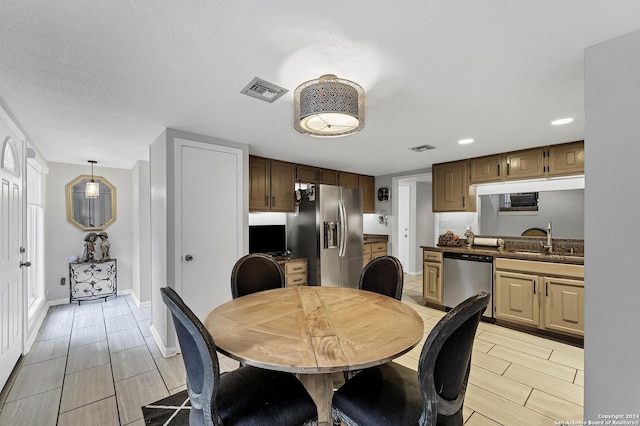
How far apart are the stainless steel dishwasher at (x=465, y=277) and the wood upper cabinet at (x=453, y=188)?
0.80 meters

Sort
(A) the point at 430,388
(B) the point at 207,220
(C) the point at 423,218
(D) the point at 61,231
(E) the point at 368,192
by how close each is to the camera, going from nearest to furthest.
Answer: (A) the point at 430,388 → (B) the point at 207,220 → (D) the point at 61,231 → (E) the point at 368,192 → (C) the point at 423,218

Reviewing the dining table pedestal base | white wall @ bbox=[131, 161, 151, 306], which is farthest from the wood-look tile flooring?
the dining table pedestal base

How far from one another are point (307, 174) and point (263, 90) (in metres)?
2.74

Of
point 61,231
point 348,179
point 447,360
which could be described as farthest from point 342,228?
point 61,231

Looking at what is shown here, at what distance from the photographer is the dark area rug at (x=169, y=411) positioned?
6.07 feet

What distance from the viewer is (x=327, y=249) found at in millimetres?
4129

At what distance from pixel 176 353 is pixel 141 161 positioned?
2818 mm

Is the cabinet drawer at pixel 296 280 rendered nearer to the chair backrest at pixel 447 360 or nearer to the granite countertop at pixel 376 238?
the granite countertop at pixel 376 238

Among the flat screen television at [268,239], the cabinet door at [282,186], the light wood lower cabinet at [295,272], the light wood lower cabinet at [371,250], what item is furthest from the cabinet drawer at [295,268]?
the light wood lower cabinet at [371,250]

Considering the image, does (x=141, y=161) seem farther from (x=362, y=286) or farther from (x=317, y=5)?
(x=317, y=5)

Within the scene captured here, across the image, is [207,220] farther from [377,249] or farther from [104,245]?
[377,249]

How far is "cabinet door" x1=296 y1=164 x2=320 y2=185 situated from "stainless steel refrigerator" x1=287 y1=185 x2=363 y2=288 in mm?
351

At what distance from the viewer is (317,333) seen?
1401 millimetres

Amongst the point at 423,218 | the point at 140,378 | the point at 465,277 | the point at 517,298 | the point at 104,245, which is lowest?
the point at 140,378
